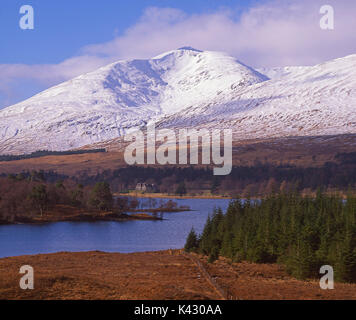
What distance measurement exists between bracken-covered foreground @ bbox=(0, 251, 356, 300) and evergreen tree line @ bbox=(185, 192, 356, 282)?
4.60 ft

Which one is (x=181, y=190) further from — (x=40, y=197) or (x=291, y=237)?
(x=291, y=237)

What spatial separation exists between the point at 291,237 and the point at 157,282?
13.8 meters

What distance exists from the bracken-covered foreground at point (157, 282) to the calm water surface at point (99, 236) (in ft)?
52.6

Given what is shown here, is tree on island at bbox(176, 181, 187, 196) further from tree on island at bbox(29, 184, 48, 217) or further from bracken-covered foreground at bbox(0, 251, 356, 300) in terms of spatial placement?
bracken-covered foreground at bbox(0, 251, 356, 300)

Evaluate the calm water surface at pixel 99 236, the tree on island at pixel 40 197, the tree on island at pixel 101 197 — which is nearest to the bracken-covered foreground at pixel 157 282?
the calm water surface at pixel 99 236

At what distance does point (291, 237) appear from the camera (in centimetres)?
3506

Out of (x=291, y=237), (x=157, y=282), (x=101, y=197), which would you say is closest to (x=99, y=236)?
(x=101, y=197)

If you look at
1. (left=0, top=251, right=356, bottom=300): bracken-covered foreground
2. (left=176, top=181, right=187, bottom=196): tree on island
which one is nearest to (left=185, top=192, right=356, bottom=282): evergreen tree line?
(left=0, top=251, right=356, bottom=300): bracken-covered foreground

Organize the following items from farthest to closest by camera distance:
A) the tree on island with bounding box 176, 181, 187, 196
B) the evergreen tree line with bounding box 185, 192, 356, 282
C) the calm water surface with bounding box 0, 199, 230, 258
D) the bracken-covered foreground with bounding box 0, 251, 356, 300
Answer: the tree on island with bounding box 176, 181, 187, 196 → the calm water surface with bounding box 0, 199, 230, 258 → the evergreen tree line with bounding box 185, 192, 356, 282 → the bracken-covered foreground with bounding box 0, 251, 356, 300

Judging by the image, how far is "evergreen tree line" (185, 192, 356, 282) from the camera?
30.2m

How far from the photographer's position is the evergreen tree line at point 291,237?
3019 cm
